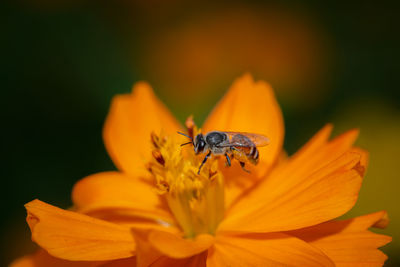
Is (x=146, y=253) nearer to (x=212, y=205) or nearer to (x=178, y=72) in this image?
(x=212, y=205)

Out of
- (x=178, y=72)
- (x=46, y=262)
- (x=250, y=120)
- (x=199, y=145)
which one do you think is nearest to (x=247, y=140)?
(x=199, y=145)

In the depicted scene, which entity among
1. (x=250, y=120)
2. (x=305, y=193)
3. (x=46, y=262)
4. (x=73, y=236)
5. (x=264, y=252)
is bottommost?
(x=46, y=262)

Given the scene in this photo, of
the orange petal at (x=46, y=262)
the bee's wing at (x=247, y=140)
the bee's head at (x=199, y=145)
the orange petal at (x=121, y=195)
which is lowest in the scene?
the orange petal at (x=46, y=262)

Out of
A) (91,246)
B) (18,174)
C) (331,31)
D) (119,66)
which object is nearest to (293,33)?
(331,31)

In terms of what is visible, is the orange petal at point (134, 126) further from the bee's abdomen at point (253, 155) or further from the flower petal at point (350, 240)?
the flower petal at point (350, 240)

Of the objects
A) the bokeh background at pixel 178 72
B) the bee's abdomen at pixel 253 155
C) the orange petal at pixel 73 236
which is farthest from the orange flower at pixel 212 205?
the bokeh background at pixel 178 72

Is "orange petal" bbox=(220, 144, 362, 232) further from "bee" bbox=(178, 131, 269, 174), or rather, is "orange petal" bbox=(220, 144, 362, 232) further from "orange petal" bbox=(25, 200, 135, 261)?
"orange petal" bbox=(25, 200, 135, 261)
